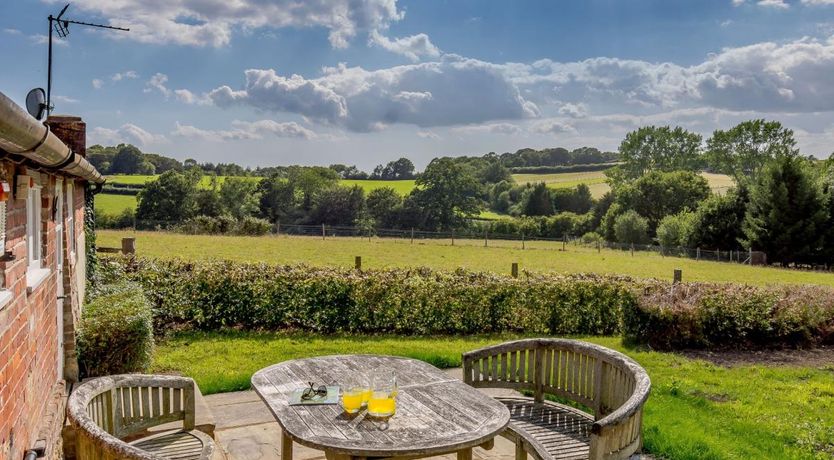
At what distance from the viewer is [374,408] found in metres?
3.56

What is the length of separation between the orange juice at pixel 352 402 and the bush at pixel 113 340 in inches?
156

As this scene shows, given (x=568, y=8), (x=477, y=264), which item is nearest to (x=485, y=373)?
(x=568, y=8)

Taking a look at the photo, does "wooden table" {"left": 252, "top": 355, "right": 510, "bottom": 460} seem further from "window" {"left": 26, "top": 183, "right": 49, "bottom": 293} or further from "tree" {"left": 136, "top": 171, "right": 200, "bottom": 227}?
"tree" {"left": 136, "top": 171, "right": 200, "bottom": 227}

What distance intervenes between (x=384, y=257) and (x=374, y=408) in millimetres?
24910

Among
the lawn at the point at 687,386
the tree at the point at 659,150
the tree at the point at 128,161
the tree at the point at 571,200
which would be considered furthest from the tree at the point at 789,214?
the tree at the point at 128,161

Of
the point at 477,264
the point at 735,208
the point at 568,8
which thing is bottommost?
the point at 477,264

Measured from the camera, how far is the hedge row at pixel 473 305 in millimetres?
9938

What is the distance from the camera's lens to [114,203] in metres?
47.5

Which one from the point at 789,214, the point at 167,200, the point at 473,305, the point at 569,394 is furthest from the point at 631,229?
the point at 569,394

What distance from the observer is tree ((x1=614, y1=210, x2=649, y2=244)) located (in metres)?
49.3

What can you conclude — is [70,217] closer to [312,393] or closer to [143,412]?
[143,412]

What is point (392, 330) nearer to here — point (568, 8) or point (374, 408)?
point (374, 408)

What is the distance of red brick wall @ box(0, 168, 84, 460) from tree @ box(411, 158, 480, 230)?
5284 centimetres

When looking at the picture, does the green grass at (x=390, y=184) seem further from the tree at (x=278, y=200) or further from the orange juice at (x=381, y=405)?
the orange juice at (x=381, y=405)
